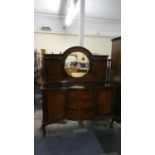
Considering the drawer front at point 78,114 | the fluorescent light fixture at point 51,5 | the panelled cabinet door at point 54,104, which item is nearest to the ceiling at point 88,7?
the fluorescent light fixture at point 51,5

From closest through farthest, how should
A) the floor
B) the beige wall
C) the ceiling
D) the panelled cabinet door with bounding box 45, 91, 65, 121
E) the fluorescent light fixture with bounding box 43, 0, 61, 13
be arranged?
1. the floor
2. the panelled cabinet door with bounding box 45, 91, 65, 121
3. the ceiling
4. the fluorescent light fixture with bounding box 43, 0, 61, 13
5. the beige wall

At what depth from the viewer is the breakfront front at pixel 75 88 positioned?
280cm

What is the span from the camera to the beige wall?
7.00m

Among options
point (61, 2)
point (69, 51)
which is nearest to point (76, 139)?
point (69, 51)

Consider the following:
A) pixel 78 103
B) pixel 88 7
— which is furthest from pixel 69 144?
pixel 88 7

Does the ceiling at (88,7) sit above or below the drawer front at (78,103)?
above

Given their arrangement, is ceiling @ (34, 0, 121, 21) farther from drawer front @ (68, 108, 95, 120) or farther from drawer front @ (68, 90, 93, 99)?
drawer front @ (68, 108, 95, 120)

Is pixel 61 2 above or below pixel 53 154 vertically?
above

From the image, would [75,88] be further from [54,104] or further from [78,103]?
[54,104]

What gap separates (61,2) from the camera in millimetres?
5098

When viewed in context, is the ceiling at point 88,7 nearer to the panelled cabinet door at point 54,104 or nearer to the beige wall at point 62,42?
the beige wall at point 62,42

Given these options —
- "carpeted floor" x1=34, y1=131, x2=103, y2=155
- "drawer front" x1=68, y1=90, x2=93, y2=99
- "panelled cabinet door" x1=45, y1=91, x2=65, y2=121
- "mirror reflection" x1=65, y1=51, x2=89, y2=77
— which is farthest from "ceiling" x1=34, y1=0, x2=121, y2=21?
"carpeted floor" x1=34, y1=131, x2=103, y2=155
